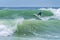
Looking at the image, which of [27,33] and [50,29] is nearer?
[27,33]

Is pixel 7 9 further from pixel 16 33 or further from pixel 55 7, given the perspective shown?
pixel 16 33

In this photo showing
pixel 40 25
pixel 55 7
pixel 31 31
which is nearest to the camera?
pixel 31 31

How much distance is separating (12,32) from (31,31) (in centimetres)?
28

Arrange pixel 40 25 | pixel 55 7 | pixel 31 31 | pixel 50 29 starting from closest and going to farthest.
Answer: pixel 31 31 → pixel 50 29 → pixel 40 25 → pixel 55 7

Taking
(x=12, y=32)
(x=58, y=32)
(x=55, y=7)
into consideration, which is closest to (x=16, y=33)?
(x=12, y=32)

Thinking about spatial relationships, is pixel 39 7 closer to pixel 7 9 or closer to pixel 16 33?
pixel 7 9

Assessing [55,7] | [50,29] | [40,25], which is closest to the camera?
[50,29]

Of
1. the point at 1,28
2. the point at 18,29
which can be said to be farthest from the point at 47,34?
the point at 1,28

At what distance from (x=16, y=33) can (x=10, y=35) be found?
0.14 meters

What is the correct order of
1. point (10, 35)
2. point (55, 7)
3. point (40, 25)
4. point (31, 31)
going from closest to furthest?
point (10, 35) < point (31, 31) < point (40, 25) < point (55, 7)

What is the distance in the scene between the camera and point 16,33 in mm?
2863

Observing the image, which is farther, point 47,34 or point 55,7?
point 55,7

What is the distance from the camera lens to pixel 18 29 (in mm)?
2963

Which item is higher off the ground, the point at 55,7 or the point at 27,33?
the point at 55,7
